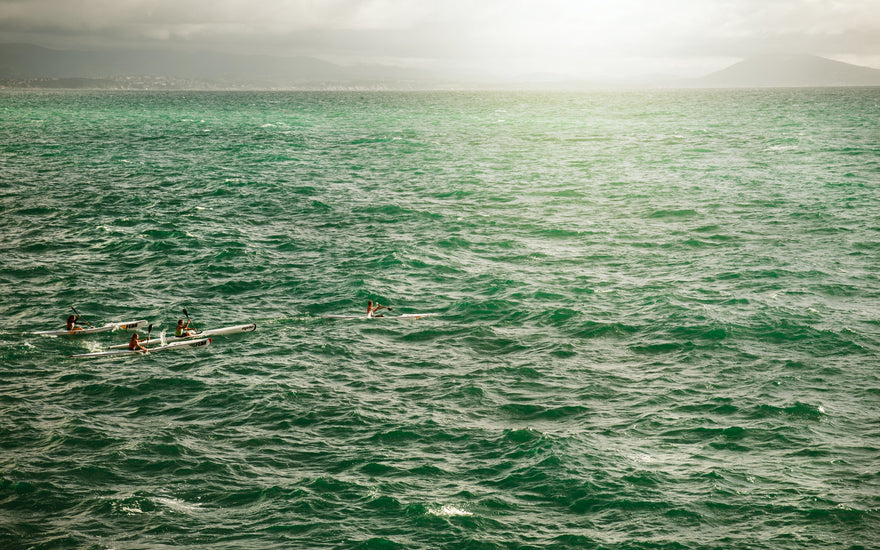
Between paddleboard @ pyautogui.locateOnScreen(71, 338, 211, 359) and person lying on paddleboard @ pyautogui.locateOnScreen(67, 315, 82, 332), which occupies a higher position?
person lying on paddleboard @ pyautogui.locateOnScreen(67, 315, 82, 332)

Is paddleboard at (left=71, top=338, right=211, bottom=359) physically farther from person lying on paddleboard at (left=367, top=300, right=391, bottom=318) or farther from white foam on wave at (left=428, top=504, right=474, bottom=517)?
white foam on wave at (left=428, top=504, right=474, bottom=517)

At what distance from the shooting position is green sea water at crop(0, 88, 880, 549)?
27.0 m

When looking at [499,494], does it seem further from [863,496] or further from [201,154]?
[201,154]

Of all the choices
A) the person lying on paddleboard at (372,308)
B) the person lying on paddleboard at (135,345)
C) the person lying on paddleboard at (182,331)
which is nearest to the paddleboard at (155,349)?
the person lying on paddleboard at (135,345)

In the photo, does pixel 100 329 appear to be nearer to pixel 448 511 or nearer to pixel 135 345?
pixel 135 345

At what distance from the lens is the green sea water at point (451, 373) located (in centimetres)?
2695

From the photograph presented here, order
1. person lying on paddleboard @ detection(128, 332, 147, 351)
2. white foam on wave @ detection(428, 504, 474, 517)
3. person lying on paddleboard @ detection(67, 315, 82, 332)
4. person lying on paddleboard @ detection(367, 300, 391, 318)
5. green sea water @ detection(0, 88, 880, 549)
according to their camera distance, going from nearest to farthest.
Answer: white foam on wave @ detection(428, 504, 474, 517) < green sea water @ detection(0, 88, 880, 549) < person lying on paddleboard @ detection(128, 332, 147, 351) < person lying on paddleboard @ detection(67, 315, 82, 332) < person lying on paddleboard @ detection(367, 300, 391, 318)

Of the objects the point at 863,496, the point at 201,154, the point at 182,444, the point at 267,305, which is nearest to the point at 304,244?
the point at 267,305

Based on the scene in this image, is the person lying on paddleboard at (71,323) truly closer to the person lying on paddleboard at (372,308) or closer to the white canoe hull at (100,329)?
the white canoe hull at (100,329)

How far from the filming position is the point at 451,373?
39.2 m

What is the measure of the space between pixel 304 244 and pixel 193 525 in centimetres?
4173

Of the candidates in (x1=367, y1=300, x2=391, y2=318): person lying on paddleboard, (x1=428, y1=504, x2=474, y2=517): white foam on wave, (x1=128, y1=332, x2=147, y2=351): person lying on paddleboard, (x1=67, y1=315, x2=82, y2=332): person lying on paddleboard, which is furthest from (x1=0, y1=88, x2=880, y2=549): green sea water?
(x1=67, y1=315, x2=82, y2=332): person lying on paddleboard

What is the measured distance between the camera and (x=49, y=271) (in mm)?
57125

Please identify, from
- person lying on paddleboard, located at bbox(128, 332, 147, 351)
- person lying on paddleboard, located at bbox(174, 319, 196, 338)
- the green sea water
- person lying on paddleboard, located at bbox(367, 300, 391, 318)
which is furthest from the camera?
person lying on paddleboard, located at bbox(367, 300, 391, 318)
